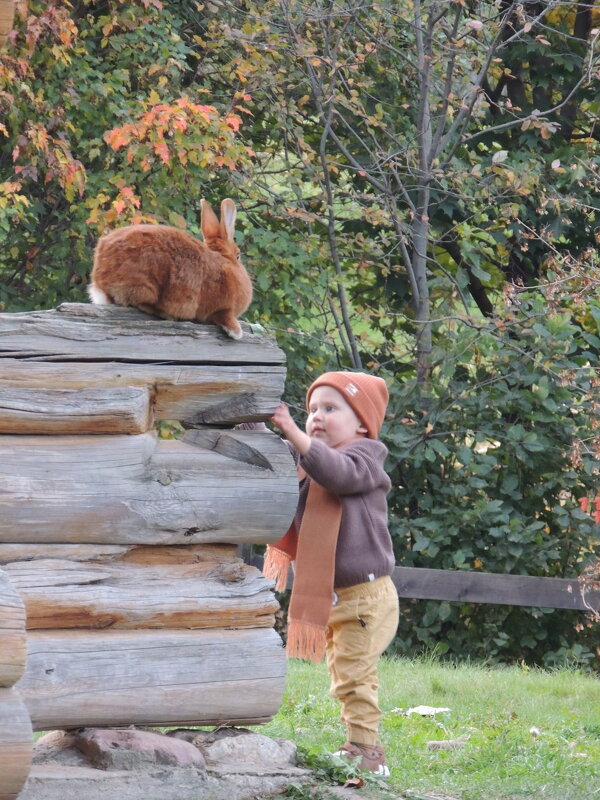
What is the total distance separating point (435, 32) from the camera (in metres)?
8.93

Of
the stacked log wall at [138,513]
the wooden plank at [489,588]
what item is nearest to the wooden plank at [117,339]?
the stacked log wall at [138,513]

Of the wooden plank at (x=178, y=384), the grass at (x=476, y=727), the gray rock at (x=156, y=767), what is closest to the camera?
the gray rock at (x=156, y=767)

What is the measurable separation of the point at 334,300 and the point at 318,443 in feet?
17.6

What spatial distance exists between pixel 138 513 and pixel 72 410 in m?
0.39

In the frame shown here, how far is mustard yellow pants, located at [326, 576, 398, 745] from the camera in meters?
4.04

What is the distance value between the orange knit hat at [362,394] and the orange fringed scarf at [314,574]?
346 mm

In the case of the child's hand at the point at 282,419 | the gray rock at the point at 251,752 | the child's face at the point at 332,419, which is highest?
the child's hand at the point at 282,419

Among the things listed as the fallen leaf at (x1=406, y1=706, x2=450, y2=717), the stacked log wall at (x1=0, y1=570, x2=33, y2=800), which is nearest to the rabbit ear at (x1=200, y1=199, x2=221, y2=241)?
the stacked log wall at (x1=0, y1=570, x2=33, y2=800)

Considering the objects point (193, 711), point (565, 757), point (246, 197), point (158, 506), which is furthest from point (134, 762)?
point (246, 197)

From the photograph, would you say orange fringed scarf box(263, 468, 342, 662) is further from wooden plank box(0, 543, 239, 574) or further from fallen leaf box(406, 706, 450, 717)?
fallen leaf box(406, 706, 450, 717)

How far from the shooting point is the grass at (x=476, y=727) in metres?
4.20

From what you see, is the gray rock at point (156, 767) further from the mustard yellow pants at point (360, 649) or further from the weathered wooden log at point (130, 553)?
the weathered wooden log at point (130, 553)

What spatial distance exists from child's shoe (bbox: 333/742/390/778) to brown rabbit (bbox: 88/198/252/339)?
1.56m

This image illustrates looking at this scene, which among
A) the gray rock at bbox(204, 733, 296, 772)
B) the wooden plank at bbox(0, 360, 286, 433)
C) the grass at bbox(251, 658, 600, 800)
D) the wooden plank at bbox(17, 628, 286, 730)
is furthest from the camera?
the grass at bbox(251, 658, 600, 800)
